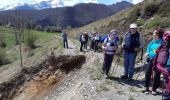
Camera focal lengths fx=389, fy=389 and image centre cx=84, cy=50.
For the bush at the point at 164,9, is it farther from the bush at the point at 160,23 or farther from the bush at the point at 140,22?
the bush at the point at 160,23

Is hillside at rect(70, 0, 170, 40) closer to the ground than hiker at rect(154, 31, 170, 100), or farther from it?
farther from it

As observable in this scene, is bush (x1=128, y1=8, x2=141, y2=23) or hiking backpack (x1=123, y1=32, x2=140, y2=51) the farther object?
bush (x1=128, y1=8, x2=141, y2=23)

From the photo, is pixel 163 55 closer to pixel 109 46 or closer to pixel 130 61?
pixel 130 61

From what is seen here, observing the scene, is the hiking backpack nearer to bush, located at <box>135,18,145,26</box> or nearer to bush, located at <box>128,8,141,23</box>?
bush, located at <box>135,18,145,26</box>

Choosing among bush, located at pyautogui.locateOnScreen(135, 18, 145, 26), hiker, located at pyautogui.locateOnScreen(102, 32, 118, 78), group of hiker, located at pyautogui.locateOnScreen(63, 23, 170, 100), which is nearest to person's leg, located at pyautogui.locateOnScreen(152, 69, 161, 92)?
group of hiker, located at pyautogui.locateOnScreen(63, 23, 170, 100)

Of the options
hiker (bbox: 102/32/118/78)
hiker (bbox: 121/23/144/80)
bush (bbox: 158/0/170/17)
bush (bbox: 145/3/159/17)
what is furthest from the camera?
bush (bbox: 145/3/159/17)

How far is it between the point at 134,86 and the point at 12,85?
820 inches

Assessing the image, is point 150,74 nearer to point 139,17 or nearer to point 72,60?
point 72,60

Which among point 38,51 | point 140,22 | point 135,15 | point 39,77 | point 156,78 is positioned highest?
point 135,15

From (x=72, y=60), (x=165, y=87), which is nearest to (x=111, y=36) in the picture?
(x=165, y=87)

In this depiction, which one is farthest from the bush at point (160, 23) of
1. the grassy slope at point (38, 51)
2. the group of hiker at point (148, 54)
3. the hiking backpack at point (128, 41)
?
the hiking backpack at point (128, 41)

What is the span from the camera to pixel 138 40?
1550cm

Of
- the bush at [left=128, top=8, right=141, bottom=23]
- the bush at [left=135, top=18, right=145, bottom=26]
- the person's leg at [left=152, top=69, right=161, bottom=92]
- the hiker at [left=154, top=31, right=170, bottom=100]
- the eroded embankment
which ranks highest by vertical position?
the bush at [left=128, top=8, right=141, bottom=23]

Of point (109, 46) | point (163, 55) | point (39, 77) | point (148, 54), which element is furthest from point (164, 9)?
point (163, 55)
